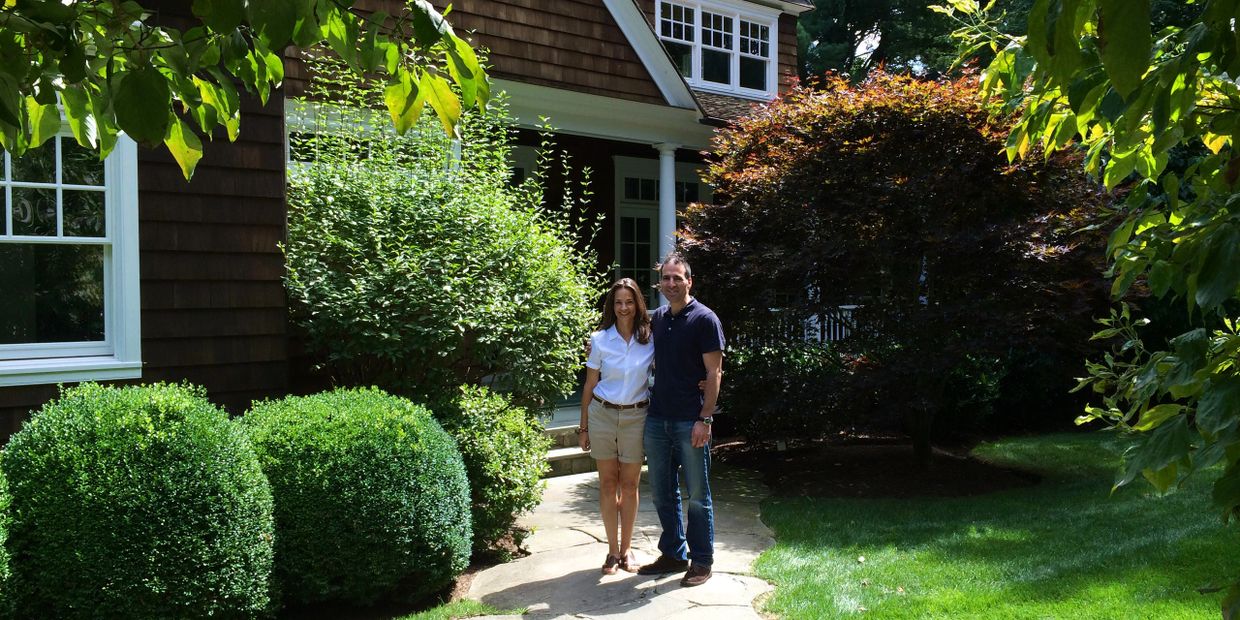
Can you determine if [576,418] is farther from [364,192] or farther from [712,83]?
[712,83]

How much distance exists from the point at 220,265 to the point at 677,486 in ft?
11.1

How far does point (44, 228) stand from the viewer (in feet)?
19.3

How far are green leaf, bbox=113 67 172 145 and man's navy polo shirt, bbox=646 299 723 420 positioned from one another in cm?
373

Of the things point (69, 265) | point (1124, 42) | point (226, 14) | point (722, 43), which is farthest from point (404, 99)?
point (722, 43)

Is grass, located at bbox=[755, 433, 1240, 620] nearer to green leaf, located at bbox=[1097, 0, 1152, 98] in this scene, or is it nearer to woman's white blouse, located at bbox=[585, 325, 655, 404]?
woman's white blouse, located at bbox=[585, 325, 655, 404]

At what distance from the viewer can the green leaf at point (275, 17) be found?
1906 mm

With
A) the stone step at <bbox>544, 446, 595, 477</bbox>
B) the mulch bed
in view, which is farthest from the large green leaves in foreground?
the stone step at <bbox>544, 446, 595, 477</bbox>

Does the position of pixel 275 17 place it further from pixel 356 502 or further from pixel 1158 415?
pixel 356 502

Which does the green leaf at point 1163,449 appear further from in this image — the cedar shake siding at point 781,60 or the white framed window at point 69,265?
the cedar shake siding at point 781,60

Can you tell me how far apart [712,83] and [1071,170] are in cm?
654

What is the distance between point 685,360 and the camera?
5406 millimetres

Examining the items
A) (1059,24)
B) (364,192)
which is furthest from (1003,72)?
(364,192)

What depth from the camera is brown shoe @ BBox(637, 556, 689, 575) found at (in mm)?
5555

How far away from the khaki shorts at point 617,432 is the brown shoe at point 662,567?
23.1 inches
